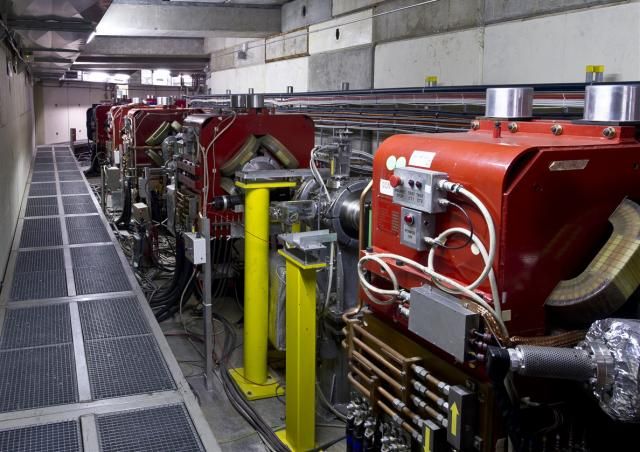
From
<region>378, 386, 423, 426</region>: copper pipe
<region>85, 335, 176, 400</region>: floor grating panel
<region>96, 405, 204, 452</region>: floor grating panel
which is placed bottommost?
<region>96, 405, 204, 452</region>: floor grating panel

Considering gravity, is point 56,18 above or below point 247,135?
above

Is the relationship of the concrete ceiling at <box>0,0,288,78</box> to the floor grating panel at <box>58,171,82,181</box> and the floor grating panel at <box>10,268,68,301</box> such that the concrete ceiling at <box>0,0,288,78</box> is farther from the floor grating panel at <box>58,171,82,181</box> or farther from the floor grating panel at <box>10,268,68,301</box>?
the floor grating panel at <box>10,268,68,301</box>

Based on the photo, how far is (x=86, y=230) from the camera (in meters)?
5.02

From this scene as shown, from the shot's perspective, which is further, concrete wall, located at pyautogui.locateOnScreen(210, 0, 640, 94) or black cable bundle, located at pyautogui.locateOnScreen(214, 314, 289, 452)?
black cable bundle, located at pyautogui.locateOnScreen(214, 314, 289, 452)

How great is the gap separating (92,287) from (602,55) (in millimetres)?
3266

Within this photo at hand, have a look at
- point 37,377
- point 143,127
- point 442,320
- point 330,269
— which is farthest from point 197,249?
point 143,127

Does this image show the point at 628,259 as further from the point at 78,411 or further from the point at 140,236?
the point at 140,236

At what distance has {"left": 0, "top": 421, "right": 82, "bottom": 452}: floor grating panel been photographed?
205cm

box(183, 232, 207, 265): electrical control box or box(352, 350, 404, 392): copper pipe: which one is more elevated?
box(183, 232, 207, 265): electrical control box

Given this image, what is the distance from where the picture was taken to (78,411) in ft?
7.51

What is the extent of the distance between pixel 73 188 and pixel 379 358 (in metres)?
6.01

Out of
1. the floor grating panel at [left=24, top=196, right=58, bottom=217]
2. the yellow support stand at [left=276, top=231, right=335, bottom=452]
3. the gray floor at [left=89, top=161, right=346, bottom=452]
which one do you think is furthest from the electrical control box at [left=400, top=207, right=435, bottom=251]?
the floor grating panel at [left=24, top=196, right=58, bottom=217]

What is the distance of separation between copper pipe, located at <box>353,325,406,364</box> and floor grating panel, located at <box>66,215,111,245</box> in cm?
310

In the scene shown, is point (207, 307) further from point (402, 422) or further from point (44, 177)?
point (44, 177)
